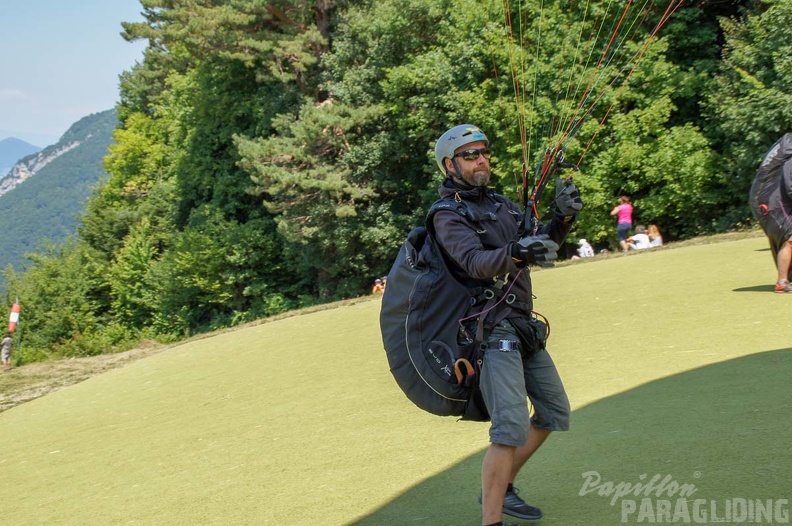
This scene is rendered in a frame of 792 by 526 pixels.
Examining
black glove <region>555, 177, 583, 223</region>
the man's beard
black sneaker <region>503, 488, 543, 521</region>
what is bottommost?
black sneaker <region>503, 488, 543, 521</region>

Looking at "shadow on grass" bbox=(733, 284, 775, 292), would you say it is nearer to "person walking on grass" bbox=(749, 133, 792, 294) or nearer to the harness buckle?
"person walking on grass" bbox=(749, 133, 792, 294)

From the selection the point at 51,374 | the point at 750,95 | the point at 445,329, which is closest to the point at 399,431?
the point at 445,329

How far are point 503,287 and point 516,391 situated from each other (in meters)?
0.55

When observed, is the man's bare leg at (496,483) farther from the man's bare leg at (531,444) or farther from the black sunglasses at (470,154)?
the black sunglasses at (470,154)

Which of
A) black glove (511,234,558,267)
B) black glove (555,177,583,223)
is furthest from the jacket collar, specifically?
black glove (511,234,558,267)

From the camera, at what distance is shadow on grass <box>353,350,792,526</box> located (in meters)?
4.66

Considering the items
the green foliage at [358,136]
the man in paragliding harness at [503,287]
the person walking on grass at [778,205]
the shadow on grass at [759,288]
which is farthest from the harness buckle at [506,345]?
the green foliage at [358,136]

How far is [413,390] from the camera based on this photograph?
4.66 metres

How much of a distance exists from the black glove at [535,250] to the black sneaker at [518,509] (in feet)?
4.57

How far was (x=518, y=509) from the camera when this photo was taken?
4.71 metres

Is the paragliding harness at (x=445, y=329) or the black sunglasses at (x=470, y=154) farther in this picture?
the black sunglasses at (x=470, y=154)

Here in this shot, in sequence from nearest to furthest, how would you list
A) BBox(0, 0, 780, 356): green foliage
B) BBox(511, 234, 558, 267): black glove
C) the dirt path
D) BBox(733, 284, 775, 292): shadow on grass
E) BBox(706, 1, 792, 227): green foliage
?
BBox(511, 234, 558, 267): black glove < BBox(733, 284, 775, 292): shadow on grass < the dirt path < BBox(706, 1, 792, 227): green foliage < BBox(0, 0, 780, 356): green foliage

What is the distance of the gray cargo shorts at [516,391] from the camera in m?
4.33

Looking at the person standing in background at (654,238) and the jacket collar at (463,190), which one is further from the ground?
the jacket collar at (463,190)
